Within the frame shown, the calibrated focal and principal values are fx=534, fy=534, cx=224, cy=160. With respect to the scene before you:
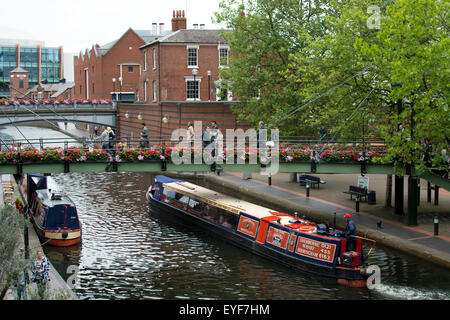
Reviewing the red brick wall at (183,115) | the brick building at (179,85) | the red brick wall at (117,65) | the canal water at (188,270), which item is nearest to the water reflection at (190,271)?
the canal water at (188,270)

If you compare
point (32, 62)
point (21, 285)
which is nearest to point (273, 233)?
point (21, 285)

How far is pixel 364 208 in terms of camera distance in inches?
1133

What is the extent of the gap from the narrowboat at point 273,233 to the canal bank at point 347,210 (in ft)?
5.52

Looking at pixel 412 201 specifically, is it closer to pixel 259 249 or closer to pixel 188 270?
pixel 259 249

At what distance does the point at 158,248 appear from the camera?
24.4 meters

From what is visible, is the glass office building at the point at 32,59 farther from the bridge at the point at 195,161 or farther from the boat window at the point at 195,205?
the bridge at the point at 195,161

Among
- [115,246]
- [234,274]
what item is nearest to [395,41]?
[234,274]

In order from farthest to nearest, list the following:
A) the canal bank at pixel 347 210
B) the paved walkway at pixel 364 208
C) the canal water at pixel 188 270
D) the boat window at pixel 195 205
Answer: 1. the boat window at pixel 195 205
2. the paved walkway at pixel 364 208
3. the canal bank at pixel 347 210
4. the canal water at pixel 188 270

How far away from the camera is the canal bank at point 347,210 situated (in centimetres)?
2228

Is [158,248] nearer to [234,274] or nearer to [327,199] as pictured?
[234,274]

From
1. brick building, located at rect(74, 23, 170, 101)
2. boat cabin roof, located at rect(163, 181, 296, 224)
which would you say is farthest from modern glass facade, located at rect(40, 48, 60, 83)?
boat cabin roof, located at rect(163, 181, 296, 224)

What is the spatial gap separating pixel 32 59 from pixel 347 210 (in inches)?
5370

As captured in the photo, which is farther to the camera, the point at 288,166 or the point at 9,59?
the point at 9,59

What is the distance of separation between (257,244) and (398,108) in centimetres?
930
